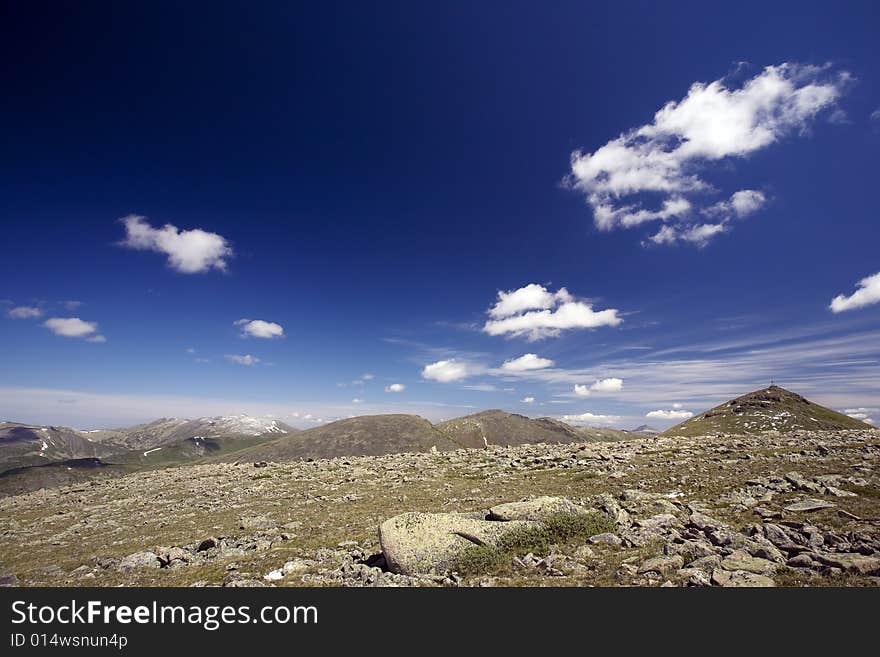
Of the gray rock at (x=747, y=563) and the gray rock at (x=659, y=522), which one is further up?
the gray rock at (x=747, y=563)

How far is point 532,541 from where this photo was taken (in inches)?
641

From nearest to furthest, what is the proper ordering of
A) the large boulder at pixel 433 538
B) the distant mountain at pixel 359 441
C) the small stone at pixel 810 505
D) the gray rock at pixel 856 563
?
the gray rock at pixel 856 563, the large boulder at pixel 433 538, the small stone at pixel 810 505, the distant mountain at pixel 359 441

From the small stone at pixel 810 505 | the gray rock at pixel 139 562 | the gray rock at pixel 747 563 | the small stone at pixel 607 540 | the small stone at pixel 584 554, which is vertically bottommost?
the gray rock at pixel 139 562

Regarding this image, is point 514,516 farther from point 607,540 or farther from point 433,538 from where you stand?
point 433,538

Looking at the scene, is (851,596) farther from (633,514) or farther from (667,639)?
(633,514)

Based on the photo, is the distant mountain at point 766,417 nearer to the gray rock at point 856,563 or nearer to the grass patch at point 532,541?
the grass patch at point 532,541

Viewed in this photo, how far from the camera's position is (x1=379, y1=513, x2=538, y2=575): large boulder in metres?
15.0

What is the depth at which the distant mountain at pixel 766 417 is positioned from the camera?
10912 cm

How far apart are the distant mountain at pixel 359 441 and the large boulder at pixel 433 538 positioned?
109941 mm

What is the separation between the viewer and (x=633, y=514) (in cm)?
2072

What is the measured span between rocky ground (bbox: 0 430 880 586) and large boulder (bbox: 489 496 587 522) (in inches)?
15.5

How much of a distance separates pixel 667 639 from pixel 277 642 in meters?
11.3

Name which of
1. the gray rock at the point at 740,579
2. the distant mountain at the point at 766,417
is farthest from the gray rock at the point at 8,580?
the distant mountain at the point at 766,417

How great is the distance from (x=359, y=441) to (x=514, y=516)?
124 m
